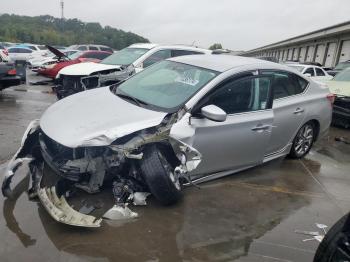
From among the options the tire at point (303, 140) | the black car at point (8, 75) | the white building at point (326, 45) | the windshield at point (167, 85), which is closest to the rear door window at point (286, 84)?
the tire at point (303, 140)

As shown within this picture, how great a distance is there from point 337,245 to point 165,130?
2.05 metres

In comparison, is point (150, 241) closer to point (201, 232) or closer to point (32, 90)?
point (201, 232)

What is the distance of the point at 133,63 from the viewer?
336 inches

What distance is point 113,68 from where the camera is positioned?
832 centimetres

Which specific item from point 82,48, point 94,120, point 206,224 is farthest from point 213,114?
point 82,48

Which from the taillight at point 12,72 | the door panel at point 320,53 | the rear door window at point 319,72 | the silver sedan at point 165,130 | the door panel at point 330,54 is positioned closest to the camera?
the silver sedan at point 165,130

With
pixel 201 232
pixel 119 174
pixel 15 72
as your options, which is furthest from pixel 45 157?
pixel 15 72

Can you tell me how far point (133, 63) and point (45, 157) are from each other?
17.0 feet

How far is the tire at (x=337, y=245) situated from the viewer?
7.38 ft

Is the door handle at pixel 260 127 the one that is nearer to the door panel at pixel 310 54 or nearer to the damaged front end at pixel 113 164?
the damaged front end at pixel 113 164

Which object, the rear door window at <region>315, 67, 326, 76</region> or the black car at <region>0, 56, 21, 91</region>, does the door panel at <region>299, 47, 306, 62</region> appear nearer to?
the rear door window at <region>315, 67, 326, 76</region>

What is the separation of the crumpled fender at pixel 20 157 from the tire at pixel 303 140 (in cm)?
384

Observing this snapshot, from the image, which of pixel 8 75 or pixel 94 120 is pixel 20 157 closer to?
pixel 94 120

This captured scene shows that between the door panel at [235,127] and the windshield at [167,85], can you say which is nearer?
the door panel at [235,127]
